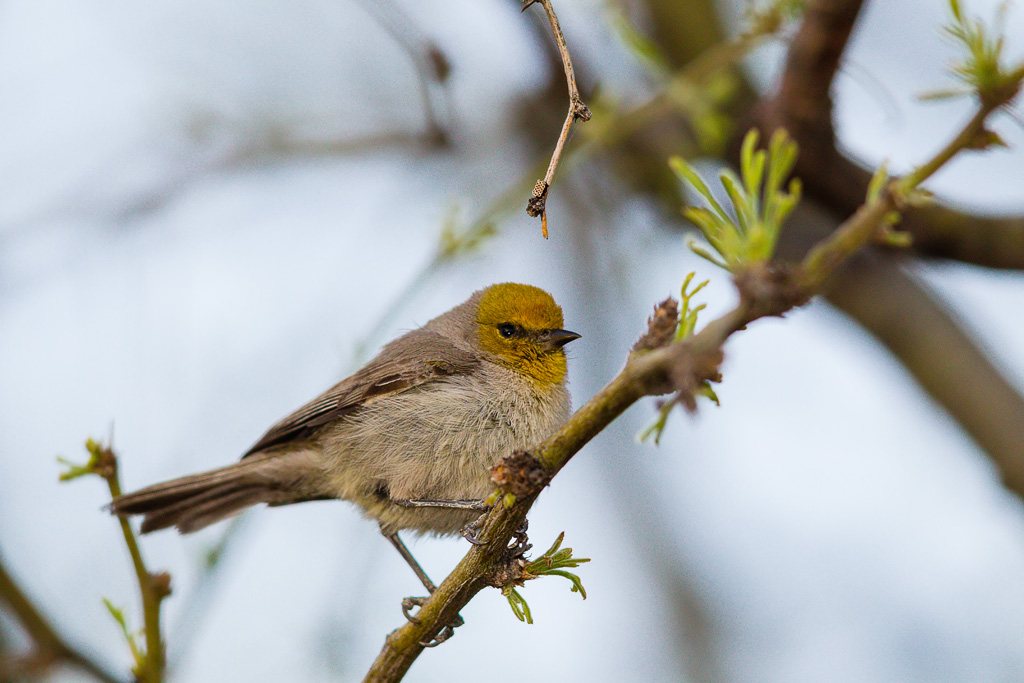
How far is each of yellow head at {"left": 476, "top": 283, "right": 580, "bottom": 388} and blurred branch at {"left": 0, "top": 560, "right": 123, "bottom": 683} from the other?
6.71 ft

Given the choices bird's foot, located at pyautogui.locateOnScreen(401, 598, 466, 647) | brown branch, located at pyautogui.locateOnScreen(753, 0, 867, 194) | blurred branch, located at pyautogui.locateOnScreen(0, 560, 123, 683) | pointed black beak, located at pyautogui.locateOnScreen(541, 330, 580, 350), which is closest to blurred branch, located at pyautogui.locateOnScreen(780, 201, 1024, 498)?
brown branch, located at pyautogui.locateOnScreen(753, 0, 867, 194)

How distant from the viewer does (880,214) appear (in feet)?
4.58

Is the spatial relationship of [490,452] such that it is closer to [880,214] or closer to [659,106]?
[659,106]

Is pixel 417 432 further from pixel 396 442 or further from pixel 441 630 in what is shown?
pixel 441 630

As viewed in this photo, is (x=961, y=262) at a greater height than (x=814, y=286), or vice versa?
(x=961, y=262)

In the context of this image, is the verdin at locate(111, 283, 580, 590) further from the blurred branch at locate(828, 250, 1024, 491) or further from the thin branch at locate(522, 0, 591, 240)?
the thin branch at locate(522, 0, 591, 240)

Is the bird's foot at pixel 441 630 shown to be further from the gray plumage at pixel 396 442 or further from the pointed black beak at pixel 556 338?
the pointed black beak at pixel 556 338

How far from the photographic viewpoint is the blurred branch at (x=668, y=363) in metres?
1.34

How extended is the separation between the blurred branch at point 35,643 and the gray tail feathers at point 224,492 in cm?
68

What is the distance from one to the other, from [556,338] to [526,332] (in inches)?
6.1

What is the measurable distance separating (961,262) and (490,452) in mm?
2301

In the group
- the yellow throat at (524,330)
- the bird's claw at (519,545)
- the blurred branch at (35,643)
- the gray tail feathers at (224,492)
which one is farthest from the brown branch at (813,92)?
the blurred branch at (35,643)

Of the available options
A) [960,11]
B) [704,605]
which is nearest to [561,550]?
[960,11]

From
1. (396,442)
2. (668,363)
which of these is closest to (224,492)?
(396,442)
